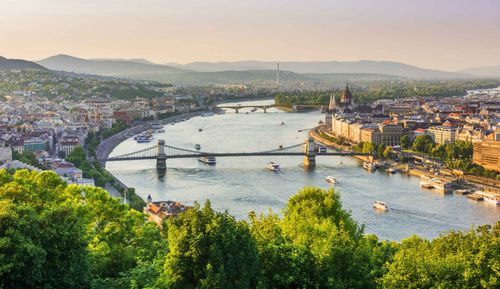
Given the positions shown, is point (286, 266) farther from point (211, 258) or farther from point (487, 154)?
point (487, 154)

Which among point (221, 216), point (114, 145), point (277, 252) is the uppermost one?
point (221, 216)

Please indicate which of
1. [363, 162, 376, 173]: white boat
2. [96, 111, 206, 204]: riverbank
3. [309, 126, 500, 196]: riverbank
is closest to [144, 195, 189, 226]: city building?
[96, 111, 206, 204]: riverbank

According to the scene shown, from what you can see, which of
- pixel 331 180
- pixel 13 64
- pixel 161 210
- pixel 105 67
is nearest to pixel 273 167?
pixel 331 180

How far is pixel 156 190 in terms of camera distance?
1433cm

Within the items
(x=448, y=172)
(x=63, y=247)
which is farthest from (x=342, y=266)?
(x=448, y=172)

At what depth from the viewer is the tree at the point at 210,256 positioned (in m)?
3.90

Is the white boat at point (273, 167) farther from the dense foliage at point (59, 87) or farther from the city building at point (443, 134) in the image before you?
the dense foliage at point (59, 87)

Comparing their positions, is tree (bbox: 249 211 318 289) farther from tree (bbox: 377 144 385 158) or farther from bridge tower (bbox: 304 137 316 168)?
tree (bbox: 377 144 385 158)

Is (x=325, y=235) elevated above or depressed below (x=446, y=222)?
above

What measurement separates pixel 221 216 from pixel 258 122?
28091 millimetres

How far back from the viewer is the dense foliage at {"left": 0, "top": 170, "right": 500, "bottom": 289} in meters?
3.88

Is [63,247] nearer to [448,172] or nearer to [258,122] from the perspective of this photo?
[448,172]

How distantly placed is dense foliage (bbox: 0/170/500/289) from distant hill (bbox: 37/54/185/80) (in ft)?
387

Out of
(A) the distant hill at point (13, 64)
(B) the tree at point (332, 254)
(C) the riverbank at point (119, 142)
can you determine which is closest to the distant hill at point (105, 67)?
(A) the distant hill at point (13, 64)
